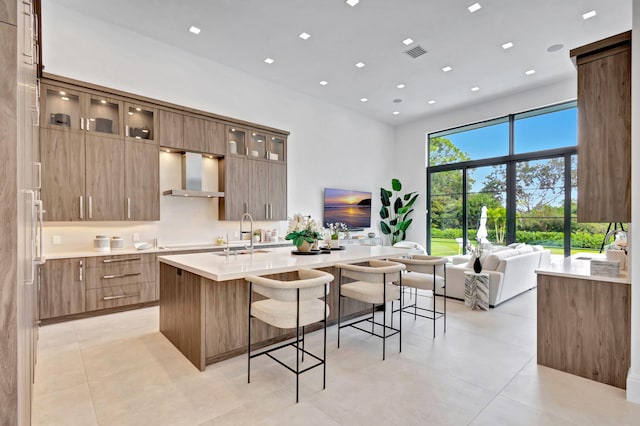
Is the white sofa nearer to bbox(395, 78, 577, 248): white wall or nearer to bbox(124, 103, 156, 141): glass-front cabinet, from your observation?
bbox(395, 78, 577, 248): white wall

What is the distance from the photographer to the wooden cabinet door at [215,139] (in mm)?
4980

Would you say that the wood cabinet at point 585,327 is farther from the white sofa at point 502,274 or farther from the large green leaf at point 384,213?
the large green leaf at point 384,213

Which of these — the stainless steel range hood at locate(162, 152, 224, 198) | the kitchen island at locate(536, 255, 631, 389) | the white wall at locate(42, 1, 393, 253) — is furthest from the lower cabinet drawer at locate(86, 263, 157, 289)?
the kitchen island at locate(536, 255, 631, 389)

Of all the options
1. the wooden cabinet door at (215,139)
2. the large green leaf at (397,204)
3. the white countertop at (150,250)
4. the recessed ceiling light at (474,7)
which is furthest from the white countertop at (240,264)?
the large green leaf at (397,204)

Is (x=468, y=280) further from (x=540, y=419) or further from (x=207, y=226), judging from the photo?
(x=207, y=226)

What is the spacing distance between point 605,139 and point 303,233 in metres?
2.73

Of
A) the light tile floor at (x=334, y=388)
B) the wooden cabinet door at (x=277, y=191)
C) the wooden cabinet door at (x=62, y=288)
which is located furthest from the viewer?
the wooden cabinet door at (x=277, y=191)

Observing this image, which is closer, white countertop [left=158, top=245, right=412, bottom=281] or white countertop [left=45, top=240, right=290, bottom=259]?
white countertop [left=158, top=245, right=412, bottom=281]

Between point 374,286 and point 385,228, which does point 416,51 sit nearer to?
point 374,286

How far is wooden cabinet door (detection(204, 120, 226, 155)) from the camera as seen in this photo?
4.98 m

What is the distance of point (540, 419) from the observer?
6.32 ft

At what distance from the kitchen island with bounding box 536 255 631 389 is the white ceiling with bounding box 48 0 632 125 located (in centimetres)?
346

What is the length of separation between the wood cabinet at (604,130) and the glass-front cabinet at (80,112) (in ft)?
17.0

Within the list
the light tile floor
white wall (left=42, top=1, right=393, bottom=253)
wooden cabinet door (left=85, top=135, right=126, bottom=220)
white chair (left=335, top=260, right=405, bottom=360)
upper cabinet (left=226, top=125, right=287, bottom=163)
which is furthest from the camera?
upper cabinet (left=226, top=125, right=287, bottom=163)
